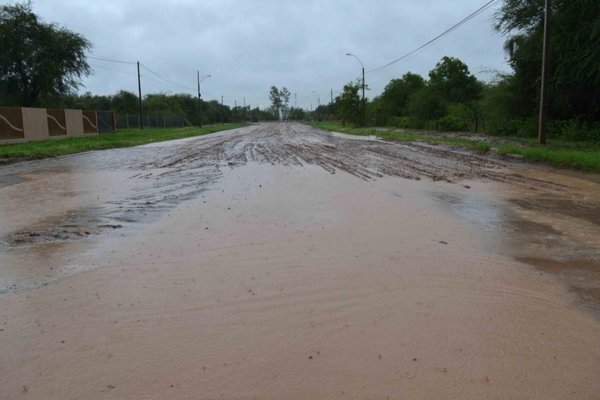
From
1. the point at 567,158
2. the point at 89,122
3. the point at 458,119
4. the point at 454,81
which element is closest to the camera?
the point at 567,158

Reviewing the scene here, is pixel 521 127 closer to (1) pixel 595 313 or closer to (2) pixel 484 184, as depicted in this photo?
(2) pixel 484 184

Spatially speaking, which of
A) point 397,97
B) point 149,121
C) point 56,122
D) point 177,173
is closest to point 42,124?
point 56,122

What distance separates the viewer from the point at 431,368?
409 cm

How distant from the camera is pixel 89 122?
45.5 m

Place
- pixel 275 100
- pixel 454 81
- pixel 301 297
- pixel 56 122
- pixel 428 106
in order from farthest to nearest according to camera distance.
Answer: pixel 275 100 < pixel 454 81 < pixel 428 106 < pixel 56 122 < pixel 301 297

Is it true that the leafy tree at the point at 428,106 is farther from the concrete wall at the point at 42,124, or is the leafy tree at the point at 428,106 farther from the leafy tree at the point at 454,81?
the concrete wall at the point at 42,124

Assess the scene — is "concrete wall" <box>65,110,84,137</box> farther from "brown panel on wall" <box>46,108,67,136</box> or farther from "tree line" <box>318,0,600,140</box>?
"tree line" <box>318,0,600,140</box>

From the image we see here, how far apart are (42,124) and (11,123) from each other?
12.9ft

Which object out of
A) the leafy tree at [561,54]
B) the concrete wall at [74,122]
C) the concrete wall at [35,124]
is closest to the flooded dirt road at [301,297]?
the leafy tree at [561,54]

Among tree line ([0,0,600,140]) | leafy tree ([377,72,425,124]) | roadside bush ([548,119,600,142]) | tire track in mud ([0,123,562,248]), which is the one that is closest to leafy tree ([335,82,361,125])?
tree line ([0,0,600,140])

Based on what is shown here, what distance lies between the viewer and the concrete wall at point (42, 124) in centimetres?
3256

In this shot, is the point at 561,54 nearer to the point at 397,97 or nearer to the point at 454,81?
the point at 454,81

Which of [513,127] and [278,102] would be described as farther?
[278,102]

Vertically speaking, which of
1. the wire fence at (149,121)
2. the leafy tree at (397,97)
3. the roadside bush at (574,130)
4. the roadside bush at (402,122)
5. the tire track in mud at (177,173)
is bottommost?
the tire track in mud at (177,173)
